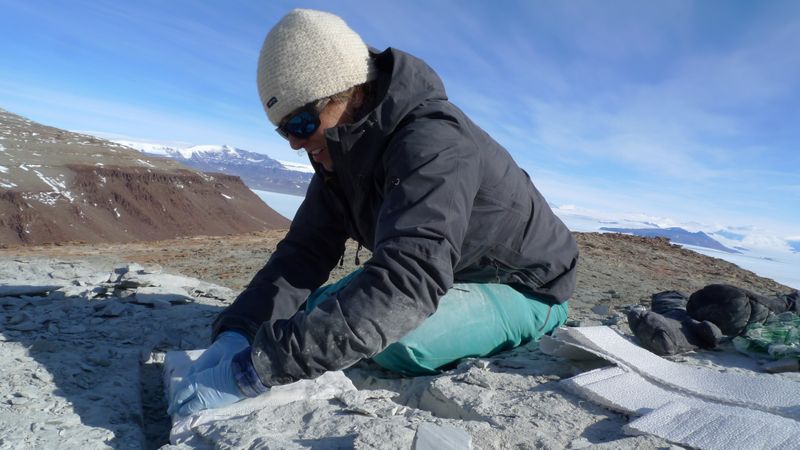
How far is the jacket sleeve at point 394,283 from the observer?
1597 mm

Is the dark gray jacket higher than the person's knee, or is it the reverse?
the dark gray jacket

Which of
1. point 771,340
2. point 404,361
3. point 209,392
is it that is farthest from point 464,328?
point 771,340

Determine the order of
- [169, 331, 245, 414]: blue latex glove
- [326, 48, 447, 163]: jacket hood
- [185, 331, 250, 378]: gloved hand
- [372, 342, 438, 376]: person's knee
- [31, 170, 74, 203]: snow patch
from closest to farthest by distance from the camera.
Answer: [326, 48, 447, 163]: jacket hood → [169, 331, 245, 414]: blue latex glove → [185, 331, 250, 378]: gloved hand → [372, 342, 438, 376]: person's knee → [31, 170, 74, 203]: snow patch

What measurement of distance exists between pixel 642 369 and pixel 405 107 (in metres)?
1.34

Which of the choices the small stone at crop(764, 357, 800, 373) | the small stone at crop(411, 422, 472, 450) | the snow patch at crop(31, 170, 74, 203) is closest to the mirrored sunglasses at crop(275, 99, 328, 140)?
the small stone at crop(411, 422, 472, 450)

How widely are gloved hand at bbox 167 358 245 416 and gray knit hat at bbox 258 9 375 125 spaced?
0.88 meters

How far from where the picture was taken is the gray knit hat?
1801mm

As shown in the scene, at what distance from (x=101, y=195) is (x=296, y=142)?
139 ft

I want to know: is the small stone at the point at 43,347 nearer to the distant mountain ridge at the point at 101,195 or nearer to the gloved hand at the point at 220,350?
the gloved hand at the point at 220,350

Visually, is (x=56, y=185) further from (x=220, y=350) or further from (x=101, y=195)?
(x=220, y=350)

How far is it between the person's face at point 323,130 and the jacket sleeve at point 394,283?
30 cm

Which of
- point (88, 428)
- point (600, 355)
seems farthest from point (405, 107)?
point (88, 428)

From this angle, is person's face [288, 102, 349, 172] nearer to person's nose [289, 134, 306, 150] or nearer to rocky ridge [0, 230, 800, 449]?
person's nose [289, 134, 306, 150]

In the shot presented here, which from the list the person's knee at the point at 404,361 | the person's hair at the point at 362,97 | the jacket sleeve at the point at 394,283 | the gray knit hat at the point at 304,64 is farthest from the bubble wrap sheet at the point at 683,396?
the gray knit hat at the point at 304,64
